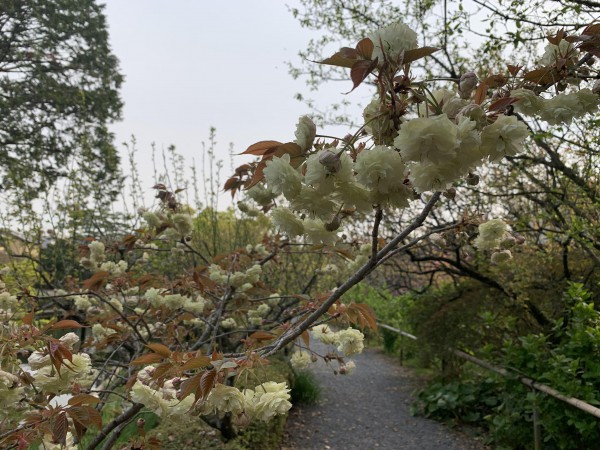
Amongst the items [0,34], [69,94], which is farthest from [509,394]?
[69,94]

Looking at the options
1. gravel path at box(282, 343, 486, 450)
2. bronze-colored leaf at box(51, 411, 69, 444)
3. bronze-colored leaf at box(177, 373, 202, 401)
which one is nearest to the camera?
bronze-colored leaf at box(177, 373, 202, 401)

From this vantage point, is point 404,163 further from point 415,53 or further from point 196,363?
point 196,363

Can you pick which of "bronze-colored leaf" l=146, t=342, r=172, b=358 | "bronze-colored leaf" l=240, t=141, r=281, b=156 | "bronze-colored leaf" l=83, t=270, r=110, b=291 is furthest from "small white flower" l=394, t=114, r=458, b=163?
"bronze-colored leaf" l=83, t=270, r=110, b=291

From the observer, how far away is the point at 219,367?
35.2 inches

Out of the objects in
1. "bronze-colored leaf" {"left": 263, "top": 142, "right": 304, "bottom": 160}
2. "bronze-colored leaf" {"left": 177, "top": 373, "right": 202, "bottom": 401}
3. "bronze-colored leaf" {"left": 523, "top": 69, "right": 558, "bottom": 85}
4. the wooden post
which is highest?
"bronze-colored leaf" {"left": 523, "top": 69, "right": 558, "bottom": 85}

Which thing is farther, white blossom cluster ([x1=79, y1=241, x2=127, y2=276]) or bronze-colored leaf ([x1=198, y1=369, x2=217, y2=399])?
white blossom cluster ([x1=79, y1=241, x2=127, y2=276])

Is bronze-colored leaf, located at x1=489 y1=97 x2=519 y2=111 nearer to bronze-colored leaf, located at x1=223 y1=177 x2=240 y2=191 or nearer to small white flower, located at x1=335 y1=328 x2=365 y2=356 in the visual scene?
small white flower, located at x1=335 y1=328 x2=365 y2=356

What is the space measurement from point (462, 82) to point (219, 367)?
72 centimetres

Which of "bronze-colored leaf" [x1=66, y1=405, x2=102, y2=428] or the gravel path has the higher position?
"bronze-colored leaf" [x1=66, y1=405, x2=102, y2=428]

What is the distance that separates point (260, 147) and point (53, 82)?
32.6ft

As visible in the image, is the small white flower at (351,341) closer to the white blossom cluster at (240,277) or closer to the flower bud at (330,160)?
the white blossom cluster at (240,277)

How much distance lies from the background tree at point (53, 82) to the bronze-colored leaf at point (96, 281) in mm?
6116

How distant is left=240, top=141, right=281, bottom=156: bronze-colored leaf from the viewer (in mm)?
721

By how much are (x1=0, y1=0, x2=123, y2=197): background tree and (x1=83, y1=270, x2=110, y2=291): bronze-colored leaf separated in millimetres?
6116
